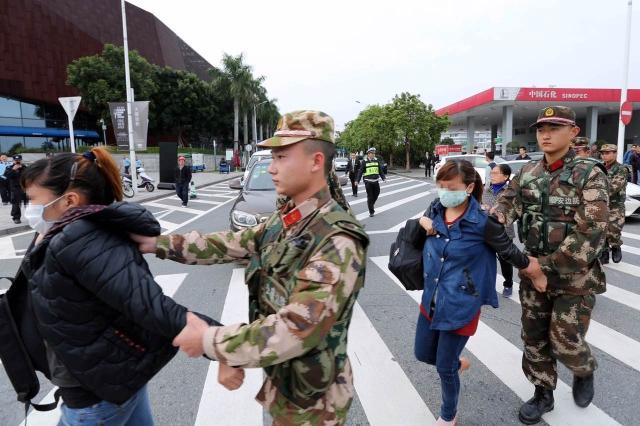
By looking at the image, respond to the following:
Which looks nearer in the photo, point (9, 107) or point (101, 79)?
point (101, 79)

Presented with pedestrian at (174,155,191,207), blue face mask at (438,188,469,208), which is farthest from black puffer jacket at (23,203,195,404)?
pedestrian at (174,155,191,207)

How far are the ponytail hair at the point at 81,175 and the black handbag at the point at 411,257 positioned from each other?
5.78 feet

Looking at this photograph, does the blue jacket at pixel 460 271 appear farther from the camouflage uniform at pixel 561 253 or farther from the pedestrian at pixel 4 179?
the pedestrian at pixel 4 179

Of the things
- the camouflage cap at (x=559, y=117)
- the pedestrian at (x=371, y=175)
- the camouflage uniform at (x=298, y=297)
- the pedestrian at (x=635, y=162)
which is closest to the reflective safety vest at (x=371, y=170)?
the pedestrian at (x=371, y=175)

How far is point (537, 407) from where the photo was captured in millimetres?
2785

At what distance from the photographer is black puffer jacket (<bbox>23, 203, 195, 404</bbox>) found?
1311 millimetres

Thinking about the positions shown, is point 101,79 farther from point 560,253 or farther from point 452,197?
point 560,253

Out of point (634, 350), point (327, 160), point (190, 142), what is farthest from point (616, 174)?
point (190, 142)

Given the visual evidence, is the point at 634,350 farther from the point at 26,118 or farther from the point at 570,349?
the point at 26,118

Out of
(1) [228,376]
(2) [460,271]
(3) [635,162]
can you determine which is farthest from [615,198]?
(3) [635,162]

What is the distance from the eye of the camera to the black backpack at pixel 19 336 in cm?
160

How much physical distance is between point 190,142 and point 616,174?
180 ft

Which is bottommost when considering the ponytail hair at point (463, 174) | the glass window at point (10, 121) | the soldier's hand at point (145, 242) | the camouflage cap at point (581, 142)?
the soldier's hand at point (145, 242)

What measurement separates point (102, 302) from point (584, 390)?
9.98 feet
